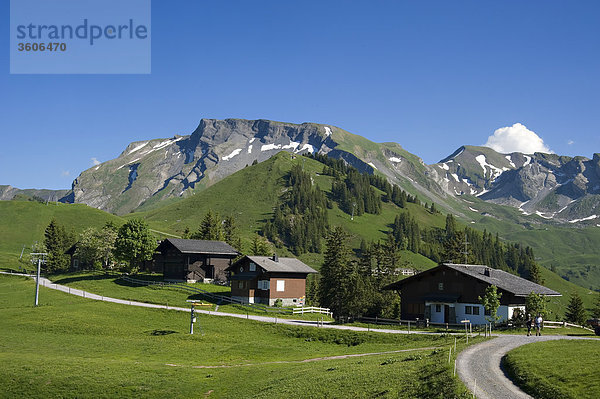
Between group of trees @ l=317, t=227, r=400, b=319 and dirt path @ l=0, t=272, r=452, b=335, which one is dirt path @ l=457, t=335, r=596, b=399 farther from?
group of trees @ l=317, t=227, r=400, b=319

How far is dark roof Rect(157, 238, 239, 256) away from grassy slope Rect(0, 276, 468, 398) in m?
26.9

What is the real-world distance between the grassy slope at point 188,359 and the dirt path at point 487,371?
1.12 metres

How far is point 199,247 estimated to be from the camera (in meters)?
101

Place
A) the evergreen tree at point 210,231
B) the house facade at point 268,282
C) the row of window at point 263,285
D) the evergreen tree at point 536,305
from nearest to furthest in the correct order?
the evergreen tree at point 536,305 < the house facade at point 268,282 < the row of window at point 263,285 < the evergreen tree at point 210,231

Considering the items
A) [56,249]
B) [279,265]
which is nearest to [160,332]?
[279,265]

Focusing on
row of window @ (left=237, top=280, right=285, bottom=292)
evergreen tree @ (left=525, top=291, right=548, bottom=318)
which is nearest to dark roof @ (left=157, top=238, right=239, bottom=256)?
row of window @ (left=237, top=280, right=285, bottom=292)

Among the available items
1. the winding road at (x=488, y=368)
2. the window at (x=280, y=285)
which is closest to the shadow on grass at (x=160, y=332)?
the winding road at (x=488, y=368)

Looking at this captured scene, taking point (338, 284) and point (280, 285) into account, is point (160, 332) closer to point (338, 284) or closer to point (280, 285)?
point (280, 285)

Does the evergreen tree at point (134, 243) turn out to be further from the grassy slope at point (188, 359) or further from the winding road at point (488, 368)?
the winding road at point (488, 368)

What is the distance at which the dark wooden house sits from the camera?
3907 inches

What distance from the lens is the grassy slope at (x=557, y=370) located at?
77.5 ft

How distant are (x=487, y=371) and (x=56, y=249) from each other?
124263 millimetres

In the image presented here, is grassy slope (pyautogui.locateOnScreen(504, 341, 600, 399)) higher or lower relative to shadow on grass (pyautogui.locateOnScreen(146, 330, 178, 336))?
higher

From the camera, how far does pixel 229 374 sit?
37750 mm
